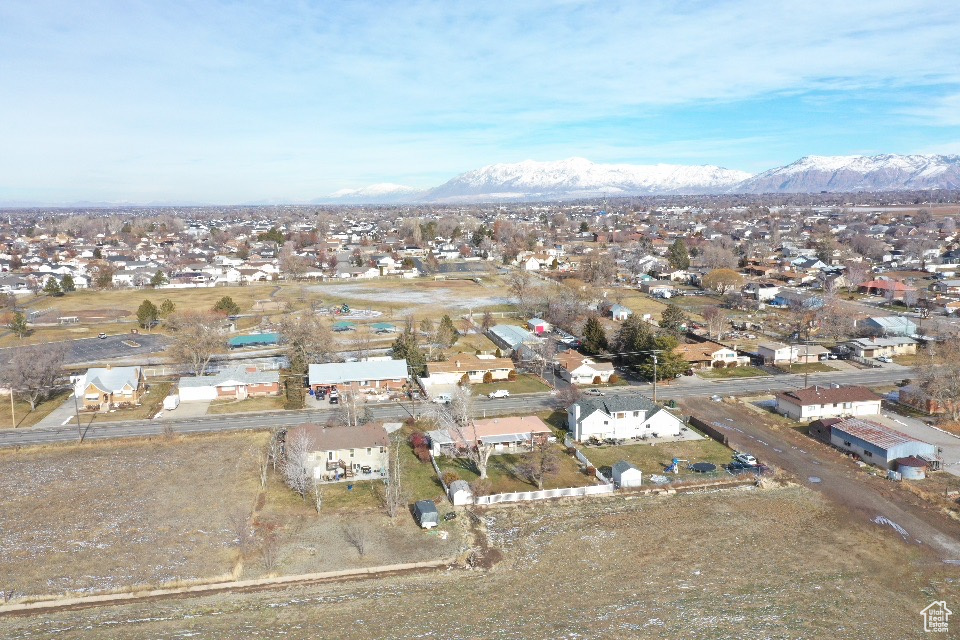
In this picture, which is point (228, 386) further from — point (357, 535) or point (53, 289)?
point (53, 289)

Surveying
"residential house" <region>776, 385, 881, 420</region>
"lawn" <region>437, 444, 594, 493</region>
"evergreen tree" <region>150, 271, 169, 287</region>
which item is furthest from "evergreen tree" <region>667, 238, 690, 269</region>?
"evergreen tree" <region>150, 271, 169, 287</region>

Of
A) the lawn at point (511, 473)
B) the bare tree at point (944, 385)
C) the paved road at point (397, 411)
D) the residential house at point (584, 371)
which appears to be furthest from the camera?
the residential house at point (584, 371)

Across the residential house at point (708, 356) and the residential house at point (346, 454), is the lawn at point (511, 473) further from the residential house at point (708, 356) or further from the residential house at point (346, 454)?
the residential house at point (708, 356)

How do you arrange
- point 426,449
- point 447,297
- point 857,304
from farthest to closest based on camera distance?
point 447,297 < point 857,304 < point 426,449

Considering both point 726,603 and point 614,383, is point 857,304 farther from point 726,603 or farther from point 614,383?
point 726,603

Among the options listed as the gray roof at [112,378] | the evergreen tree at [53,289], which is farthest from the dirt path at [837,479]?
the evergreen tree at [53,289]

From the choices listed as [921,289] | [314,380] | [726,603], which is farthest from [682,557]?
[921,289]
